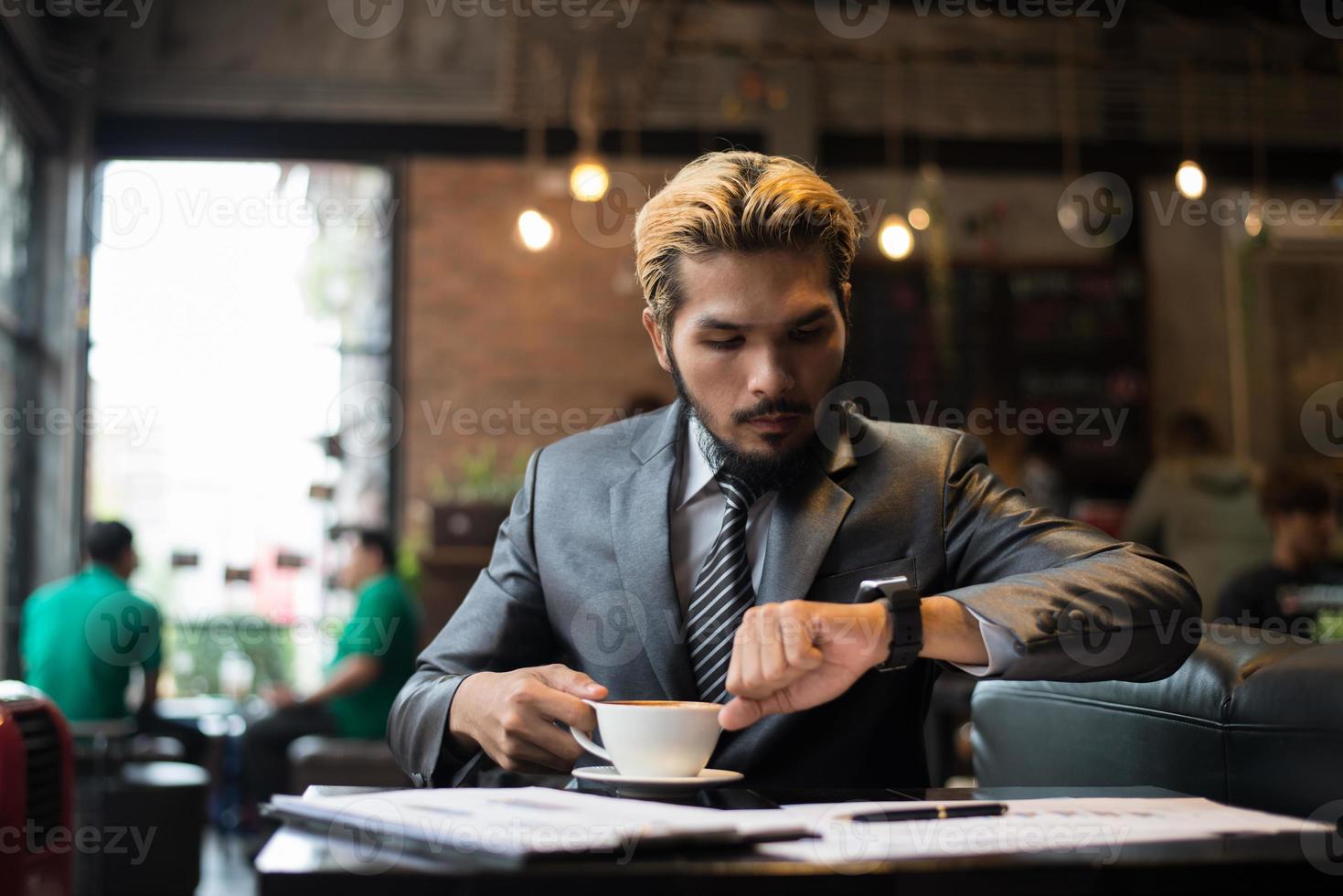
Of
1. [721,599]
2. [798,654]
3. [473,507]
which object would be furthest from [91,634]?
[798,654]

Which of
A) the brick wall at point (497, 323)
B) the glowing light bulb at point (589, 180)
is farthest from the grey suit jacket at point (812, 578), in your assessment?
the brick wall at point (497, 323)

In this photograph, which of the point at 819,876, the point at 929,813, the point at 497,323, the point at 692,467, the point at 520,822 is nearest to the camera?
the point at 819,876

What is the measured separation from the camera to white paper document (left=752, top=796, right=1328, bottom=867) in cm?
80

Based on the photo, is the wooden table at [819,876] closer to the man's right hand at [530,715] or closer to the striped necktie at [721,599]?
the man's right hand at [530,715]

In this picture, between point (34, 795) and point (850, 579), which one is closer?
point (850, 579)

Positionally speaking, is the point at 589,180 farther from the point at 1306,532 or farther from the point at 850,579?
the point at 850,579

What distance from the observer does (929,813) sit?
0.95 meters

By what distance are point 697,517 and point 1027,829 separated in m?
0.75

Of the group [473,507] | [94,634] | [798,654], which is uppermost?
[473,507]

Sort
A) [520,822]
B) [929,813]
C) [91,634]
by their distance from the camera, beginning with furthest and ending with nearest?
1. [91,634]
2. [929,813]
3. [520,822]

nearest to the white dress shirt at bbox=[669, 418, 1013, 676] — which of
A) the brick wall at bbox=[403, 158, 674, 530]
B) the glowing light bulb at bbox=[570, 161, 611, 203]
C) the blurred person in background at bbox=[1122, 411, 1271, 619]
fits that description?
the glowing light bulb at bbox=[570, 161, 611, 203]

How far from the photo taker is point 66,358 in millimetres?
6598

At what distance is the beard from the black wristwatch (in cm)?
31

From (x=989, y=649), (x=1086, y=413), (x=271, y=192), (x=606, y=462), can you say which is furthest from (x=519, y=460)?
(x=989, y=649)
